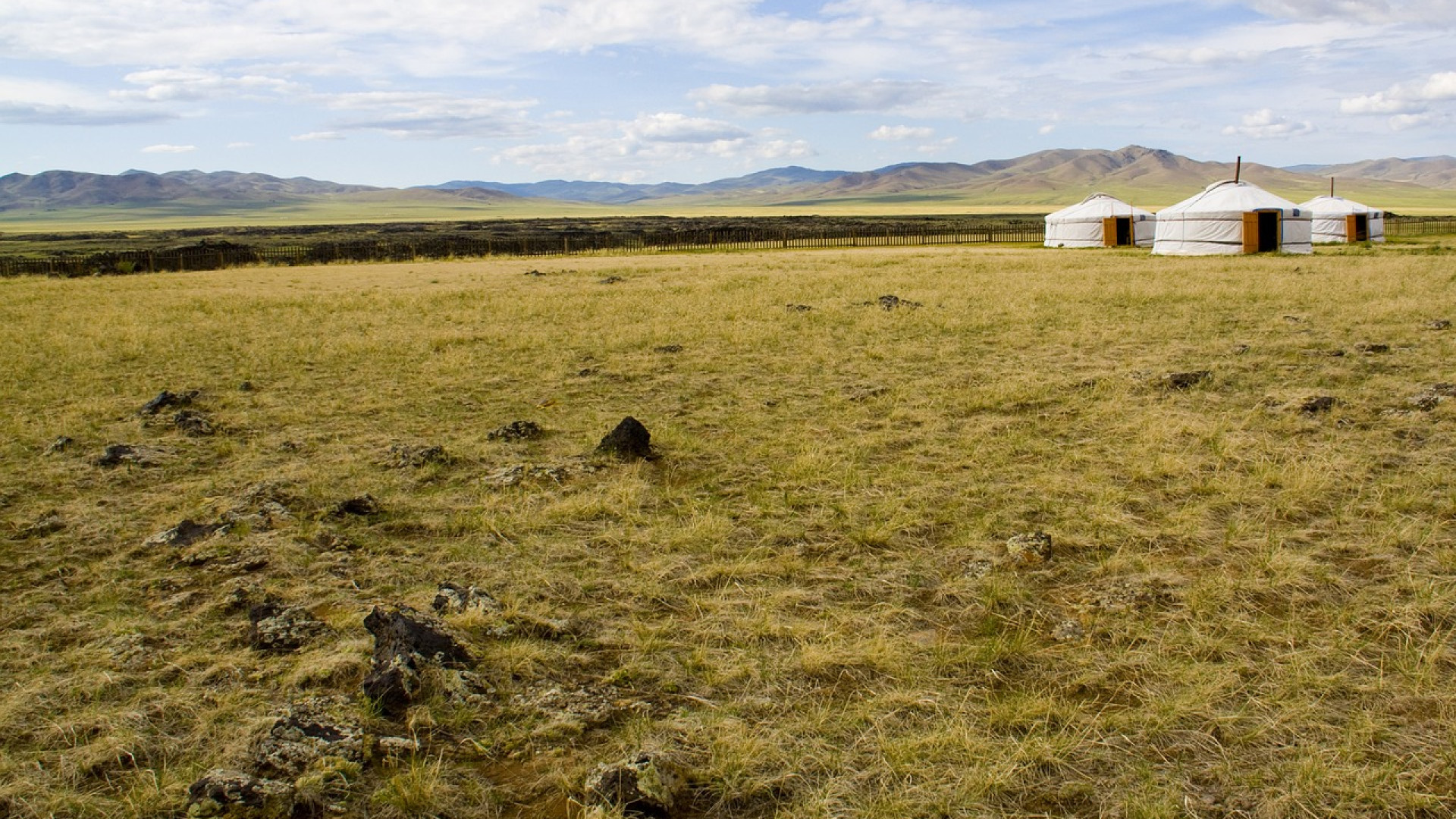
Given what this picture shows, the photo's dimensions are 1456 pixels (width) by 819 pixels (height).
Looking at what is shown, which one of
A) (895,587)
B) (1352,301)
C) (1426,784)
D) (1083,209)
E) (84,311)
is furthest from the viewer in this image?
(1083,209)

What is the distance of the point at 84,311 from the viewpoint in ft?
59.5

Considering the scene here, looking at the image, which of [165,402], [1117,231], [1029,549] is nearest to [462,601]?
[1029,549]

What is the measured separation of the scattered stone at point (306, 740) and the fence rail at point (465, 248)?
3503 cm

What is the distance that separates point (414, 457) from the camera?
23.3 ft

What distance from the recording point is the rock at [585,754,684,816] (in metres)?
2.94

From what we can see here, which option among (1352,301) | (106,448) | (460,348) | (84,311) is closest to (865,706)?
(106,448)

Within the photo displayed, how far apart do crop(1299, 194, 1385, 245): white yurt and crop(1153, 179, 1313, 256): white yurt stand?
667cm

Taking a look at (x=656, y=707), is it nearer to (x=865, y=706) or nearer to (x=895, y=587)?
(x=865, y=706)

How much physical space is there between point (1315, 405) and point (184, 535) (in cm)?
868

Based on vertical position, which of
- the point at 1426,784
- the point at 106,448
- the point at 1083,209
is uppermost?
the point at 1083,209

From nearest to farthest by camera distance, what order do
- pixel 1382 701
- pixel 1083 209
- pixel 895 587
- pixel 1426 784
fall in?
pixel 1426 784 → pixel 1382 701 → pixel 895 587 → pixel 1083 209

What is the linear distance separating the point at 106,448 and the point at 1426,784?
841 centimetres

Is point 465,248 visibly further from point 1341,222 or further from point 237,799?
point 237,799

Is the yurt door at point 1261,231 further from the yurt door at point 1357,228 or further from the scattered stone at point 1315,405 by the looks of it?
the scattered stone at point 1315,405
